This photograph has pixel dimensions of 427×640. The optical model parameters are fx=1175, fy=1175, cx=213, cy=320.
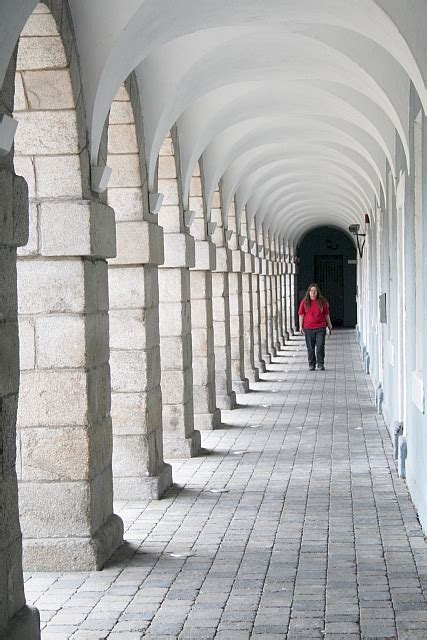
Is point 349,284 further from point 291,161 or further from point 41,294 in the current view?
point 41,294

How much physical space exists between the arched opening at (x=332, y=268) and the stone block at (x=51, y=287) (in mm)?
34269

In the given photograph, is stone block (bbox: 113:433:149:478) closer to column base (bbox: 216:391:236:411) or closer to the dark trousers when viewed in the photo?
column base (bbox: 216:391:236:411)

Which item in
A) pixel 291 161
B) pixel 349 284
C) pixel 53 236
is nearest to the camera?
pixel 53 236

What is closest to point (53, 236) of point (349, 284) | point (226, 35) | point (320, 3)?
point (320, 3)

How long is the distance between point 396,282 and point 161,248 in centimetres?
259

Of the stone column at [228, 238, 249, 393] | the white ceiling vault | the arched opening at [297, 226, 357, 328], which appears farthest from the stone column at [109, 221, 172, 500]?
the arched opening at [297, 226, 357, 328]

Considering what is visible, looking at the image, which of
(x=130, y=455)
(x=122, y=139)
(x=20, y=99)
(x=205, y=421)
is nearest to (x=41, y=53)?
(x=20, y=99)

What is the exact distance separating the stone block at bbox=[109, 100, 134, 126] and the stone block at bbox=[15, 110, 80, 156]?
6.28 feet

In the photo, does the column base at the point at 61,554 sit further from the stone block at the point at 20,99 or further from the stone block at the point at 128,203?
the stone block at the point at 128,203

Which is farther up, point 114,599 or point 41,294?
point 41,294

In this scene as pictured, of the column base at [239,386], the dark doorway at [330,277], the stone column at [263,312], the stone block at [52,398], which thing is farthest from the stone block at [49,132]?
the dark doorway at [330,277]

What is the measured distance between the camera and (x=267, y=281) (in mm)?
24516

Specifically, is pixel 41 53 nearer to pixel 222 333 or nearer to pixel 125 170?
pixel 125 170

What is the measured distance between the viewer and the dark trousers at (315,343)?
66.2 feet
